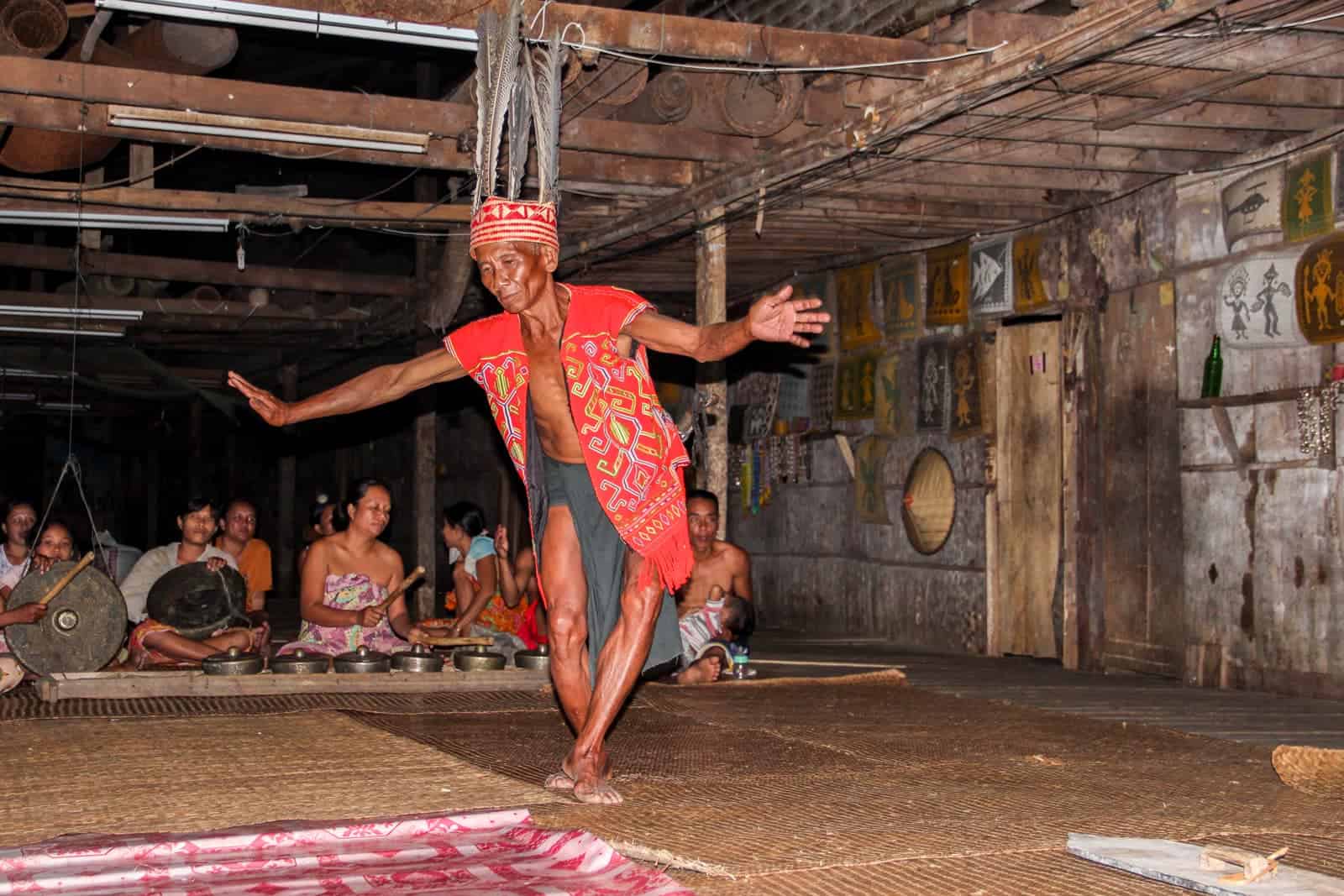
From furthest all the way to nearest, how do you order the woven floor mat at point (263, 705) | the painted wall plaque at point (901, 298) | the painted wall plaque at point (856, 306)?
the painted wall plaque at point (856, 306)
the painted wall plaque at point (901, 298)
the woven floor mat at point (263, 705)

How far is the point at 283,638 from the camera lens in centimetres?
1221

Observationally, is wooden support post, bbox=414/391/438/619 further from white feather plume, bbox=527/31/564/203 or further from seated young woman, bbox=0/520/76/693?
white feather plume, bbox=527/31/564/203

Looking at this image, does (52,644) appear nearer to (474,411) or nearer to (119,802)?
(119,802)

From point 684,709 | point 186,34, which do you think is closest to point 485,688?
point 684,709

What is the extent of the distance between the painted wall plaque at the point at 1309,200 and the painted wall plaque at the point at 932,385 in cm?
350

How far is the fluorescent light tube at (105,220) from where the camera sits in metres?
9.30

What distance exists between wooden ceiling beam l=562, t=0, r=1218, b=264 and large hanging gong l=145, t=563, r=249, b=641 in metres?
3.57

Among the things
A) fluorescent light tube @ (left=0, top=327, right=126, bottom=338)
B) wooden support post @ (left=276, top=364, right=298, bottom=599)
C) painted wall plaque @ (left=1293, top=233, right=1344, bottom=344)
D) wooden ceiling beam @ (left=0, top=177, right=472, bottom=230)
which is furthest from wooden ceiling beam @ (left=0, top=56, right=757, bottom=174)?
wooden support post @ (left=276, top=364, right=298, bottom=599)

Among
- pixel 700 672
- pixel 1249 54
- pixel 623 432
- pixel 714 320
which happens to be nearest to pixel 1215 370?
pixel 1249 54

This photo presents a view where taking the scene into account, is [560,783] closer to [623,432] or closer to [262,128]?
[623,432]

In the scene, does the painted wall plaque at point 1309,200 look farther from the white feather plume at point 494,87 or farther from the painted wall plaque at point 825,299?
the painted wall plaque at point 825,299

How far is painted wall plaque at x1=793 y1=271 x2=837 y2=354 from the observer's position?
1271 centimetres

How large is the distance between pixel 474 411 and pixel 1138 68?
38.2ft

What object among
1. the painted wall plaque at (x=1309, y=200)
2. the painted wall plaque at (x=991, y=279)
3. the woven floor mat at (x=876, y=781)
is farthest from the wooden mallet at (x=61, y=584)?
the painted wall plaque at (x=1309, y=200)
